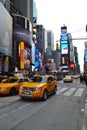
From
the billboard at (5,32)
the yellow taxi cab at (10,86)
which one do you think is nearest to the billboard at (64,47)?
the billboard at (5,32)

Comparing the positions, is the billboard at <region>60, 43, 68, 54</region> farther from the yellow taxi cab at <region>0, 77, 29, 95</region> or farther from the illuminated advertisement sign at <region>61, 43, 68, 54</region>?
the yellow taxi cab at <region>0, 77, 29, 95</region>

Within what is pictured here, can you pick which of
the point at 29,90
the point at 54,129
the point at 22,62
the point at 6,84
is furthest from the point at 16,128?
the point at 22,62

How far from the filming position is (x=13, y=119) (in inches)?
448

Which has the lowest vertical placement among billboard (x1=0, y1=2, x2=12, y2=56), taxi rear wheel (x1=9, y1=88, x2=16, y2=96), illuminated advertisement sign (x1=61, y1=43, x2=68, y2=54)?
taxi rear wheel (x1=9, y1=88, x2=16, y2=96)

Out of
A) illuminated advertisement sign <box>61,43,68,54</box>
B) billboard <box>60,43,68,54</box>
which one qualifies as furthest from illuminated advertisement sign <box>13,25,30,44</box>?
illuminated advertisement sign <box>61,43,68,54</box>

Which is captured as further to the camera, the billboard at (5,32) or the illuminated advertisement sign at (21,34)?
the illuminated advertisement sign at (21,34)

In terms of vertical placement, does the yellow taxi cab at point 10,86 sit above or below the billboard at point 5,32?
below

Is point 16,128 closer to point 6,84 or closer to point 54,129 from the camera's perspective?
point 54,129

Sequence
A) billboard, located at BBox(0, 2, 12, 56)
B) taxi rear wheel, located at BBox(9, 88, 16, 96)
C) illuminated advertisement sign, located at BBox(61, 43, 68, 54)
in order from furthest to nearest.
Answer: illuminated advertisement sign, located at BBox(61, 43, 68, 54)
billboard, located at BBox(0, 2, 12, 56)
taxi rear wheel, located at BBox(9, 88, 16, 96)

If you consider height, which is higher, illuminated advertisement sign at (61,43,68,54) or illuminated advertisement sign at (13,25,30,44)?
illuminated advertisement sign at (61,43,68,54)

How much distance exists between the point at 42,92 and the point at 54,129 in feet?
30.3

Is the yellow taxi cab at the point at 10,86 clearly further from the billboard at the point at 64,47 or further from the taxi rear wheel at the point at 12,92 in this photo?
the billboard at the point at 64,47

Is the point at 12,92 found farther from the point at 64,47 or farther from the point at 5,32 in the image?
the point at 64,47

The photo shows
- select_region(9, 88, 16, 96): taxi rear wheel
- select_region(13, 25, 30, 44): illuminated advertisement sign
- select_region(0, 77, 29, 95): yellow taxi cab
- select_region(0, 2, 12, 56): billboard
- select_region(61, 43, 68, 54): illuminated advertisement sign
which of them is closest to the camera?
select_region(0, 77, 29, 95): yellow taxi cab
